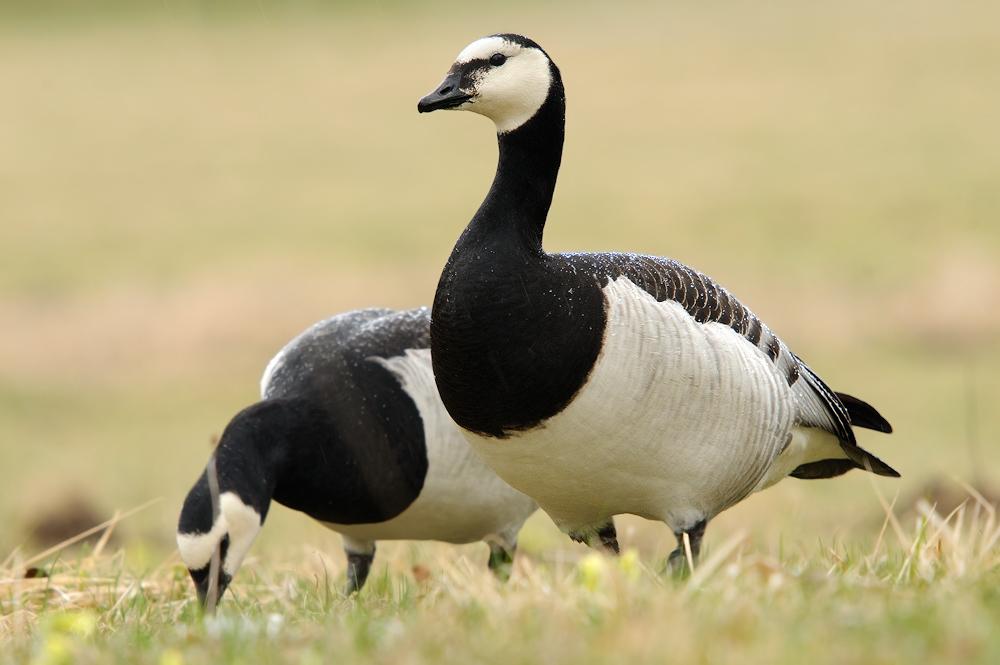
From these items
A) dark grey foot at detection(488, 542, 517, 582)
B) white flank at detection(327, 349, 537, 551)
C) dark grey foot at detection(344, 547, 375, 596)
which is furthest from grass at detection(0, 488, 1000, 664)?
dark grey foot at detection(344, 547, 375, 596)

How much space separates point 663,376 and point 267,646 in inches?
78.5

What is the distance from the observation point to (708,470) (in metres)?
4.52

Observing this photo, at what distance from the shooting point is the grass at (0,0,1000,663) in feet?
10.3

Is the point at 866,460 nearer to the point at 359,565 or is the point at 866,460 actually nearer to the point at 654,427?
the point at 654,427

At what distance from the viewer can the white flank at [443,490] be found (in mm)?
5586

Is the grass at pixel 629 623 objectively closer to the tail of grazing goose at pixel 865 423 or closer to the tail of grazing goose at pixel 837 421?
the tail of grazing goose at pixel 837 421

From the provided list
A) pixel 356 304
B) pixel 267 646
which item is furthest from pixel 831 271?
pixel 267 646

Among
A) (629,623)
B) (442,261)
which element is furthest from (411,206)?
(629,623)

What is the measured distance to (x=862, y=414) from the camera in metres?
5.69

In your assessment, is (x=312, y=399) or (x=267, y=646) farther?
(x=312, y=399)

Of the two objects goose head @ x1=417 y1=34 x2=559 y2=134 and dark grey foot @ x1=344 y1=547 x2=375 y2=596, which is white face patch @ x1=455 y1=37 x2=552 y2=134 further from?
dark grey foot @ x1=344 y1=547 x2=375 y2=596

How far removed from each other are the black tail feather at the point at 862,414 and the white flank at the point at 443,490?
1.82 m

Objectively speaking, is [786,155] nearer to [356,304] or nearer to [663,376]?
[356,304]

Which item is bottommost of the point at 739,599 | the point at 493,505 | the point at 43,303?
the point at 43,303
